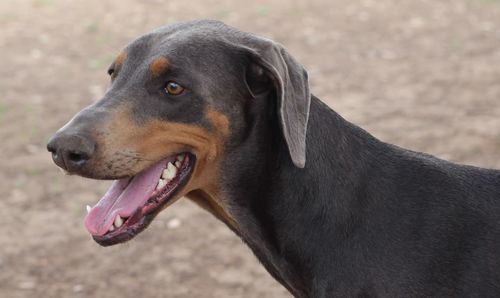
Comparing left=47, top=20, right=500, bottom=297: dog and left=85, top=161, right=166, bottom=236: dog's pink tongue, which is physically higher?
left=47, top=20, right=500, bottom=297: dog

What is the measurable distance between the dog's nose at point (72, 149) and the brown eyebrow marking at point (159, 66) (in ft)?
1.39

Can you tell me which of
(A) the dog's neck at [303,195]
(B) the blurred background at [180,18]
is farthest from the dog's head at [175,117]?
(B) the blurred background at [180,18]

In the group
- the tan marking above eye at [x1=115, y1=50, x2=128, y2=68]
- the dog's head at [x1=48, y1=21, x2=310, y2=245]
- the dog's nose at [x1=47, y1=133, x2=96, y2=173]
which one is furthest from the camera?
the tan marking above eye at [x1=115, y1=50, x2=128, y2=68]

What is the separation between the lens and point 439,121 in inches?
346

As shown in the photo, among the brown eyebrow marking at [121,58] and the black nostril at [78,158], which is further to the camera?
the brown eyebrow marking at [121,58]

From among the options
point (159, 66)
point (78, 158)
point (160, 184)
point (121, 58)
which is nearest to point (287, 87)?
point (159, 66)

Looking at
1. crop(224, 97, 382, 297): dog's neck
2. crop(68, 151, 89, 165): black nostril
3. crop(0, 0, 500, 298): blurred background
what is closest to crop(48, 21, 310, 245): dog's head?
crop(68, 151, 89, 165): black nostril

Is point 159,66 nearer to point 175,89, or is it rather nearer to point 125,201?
point 175,89

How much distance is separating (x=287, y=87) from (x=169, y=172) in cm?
63

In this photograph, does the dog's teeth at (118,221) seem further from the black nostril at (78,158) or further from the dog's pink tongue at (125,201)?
the black nostril at (78,158)

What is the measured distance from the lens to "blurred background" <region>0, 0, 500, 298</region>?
6441mm

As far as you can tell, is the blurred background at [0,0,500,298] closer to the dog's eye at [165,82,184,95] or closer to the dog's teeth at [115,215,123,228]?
the dog's teeth at [115,215,123,228]

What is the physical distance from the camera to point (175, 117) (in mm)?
3715

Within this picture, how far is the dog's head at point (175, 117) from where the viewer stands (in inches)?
143
